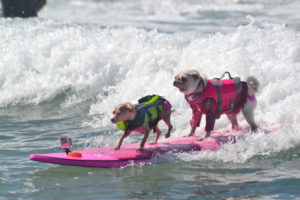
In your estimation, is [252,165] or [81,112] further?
[81,112]

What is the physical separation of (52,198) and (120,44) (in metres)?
6.86

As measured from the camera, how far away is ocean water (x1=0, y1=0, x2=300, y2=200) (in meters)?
5.74

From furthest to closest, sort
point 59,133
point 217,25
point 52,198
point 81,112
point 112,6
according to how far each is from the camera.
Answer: point 112,6 < point 217,25 < point 81,112 < point 59,133 < point 52,198

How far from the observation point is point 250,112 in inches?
283

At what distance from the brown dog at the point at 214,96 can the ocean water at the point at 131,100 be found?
0.43 m

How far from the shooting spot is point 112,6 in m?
26.2

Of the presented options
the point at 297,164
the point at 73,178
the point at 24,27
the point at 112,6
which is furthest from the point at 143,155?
the point at 112,6

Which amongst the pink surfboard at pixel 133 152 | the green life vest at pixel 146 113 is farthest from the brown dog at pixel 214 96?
the green life vest at pixel 146 113

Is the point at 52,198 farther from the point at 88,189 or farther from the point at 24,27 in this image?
the point at 24,27

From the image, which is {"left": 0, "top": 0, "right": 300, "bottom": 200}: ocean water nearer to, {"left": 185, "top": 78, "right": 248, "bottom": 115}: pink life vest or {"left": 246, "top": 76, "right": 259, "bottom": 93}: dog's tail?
{"left": 185, "top": 78, "right": 248, "bottom": 115}: pink life vest

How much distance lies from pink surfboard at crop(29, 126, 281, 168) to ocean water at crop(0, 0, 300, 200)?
0.35 ft

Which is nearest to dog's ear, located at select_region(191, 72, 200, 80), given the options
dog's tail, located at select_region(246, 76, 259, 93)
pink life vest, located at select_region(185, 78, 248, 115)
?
pink life vest, located at select_region(185, 78, 248, 115)

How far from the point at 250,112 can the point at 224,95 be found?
0.51m

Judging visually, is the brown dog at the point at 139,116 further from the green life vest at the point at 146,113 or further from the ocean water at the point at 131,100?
the ocean water at the point at 131,100
